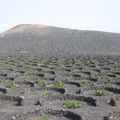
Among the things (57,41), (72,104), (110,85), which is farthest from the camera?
(57,41)

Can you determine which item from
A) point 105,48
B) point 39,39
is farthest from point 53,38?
point 105,48

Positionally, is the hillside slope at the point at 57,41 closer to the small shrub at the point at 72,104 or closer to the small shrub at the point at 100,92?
the small shrub at the point at 100,92

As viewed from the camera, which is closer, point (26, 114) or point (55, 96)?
point (26, 114)

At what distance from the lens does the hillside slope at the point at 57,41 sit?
6866 cm

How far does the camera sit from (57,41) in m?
77.7

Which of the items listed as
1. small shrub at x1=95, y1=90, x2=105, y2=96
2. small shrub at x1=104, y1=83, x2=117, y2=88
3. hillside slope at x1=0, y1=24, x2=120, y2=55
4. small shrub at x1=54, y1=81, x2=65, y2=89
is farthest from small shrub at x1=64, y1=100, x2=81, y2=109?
hillside slope at x1=0, y1=24, x2=120, y2=55

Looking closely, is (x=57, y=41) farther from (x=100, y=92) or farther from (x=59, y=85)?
(x=100, y=92)

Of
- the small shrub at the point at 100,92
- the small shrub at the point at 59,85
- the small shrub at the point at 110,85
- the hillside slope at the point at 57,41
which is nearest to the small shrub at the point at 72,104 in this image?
the small shrub at the point at 100,92

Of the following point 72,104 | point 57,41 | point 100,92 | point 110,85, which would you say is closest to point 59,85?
point 110,85

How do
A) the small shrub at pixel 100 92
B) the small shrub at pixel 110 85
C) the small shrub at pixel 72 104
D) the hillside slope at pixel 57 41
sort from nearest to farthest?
1. the small shrub at pixel 72 104
2. the small shrub at pixel 100 92
3. the small shrub at pixel 110 85
4. the hillside slope at pixel 57 41

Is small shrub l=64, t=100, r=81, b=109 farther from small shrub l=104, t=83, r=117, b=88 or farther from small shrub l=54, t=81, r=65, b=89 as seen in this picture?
small shrub l=104, t=83, r=117, b=88

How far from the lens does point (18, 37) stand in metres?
83.8

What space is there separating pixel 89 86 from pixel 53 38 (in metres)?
64.8

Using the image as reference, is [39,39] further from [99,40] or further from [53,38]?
[99,40]
